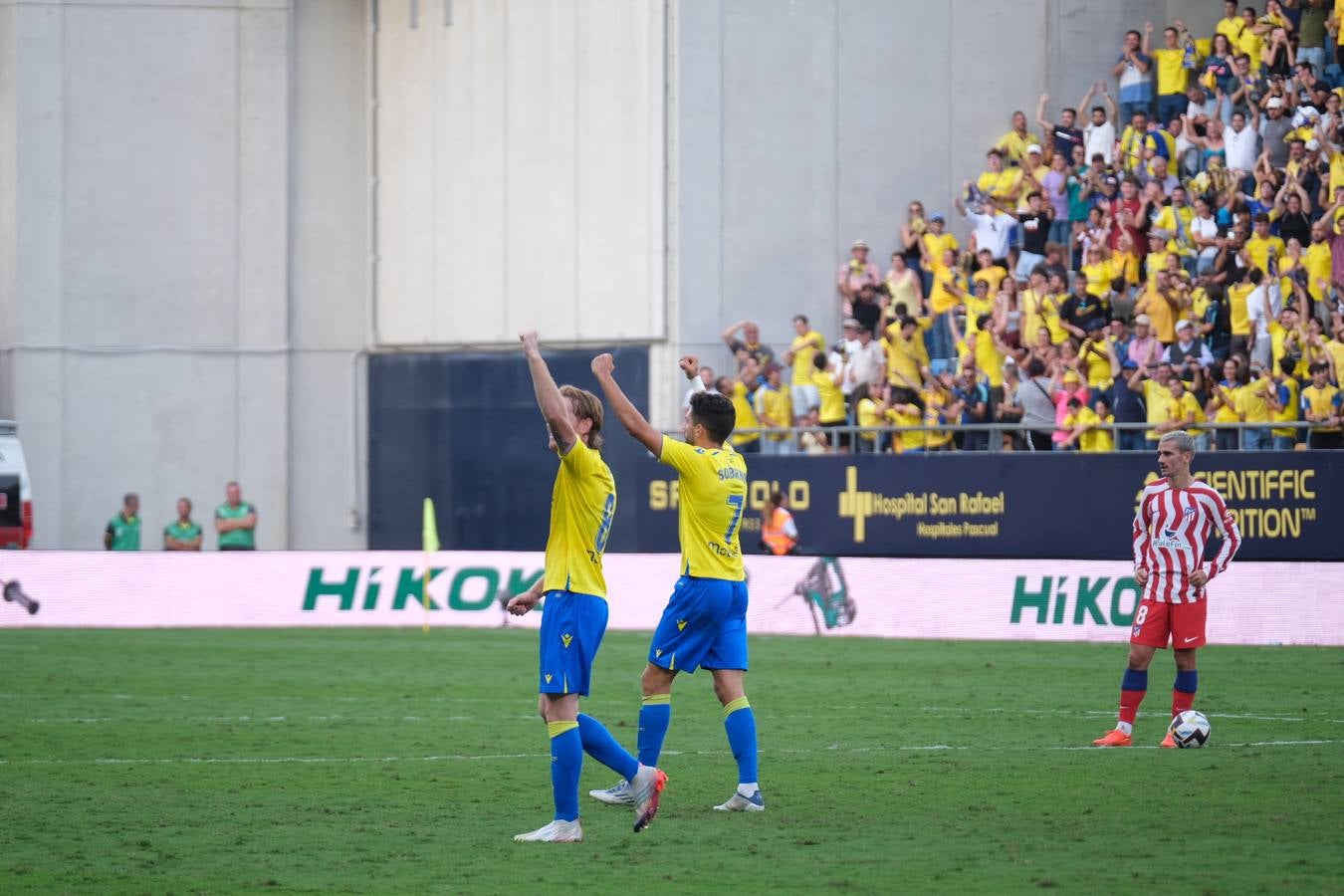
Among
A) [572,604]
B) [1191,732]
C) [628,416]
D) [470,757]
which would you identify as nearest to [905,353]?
[1191,732]

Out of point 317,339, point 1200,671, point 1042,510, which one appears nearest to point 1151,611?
point 1200,671

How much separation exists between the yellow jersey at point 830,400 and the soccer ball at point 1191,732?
15.6 meters

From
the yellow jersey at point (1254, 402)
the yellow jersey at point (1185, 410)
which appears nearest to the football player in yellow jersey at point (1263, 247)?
the yellow jersey at point (1254, 402)

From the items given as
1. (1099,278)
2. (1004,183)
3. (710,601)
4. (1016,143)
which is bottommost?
(710,601)

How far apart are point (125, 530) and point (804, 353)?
37.7 ft

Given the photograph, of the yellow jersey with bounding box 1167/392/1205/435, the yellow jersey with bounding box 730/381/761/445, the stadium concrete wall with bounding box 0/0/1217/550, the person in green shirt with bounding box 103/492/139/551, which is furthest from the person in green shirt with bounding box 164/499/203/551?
→ the yellow jersey with bounding box 1167/392/1205/435

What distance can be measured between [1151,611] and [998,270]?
49.4 ft

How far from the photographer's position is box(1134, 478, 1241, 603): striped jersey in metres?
13.7

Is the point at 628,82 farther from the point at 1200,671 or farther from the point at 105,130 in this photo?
the point at 1200,671

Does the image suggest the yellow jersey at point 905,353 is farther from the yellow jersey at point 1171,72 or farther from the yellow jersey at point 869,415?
the yellow jersey at point 1171,72

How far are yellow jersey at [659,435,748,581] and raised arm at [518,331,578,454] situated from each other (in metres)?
1.18

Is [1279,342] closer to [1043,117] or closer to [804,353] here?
[804,353]

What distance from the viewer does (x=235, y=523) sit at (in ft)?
107

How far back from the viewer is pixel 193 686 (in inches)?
728
